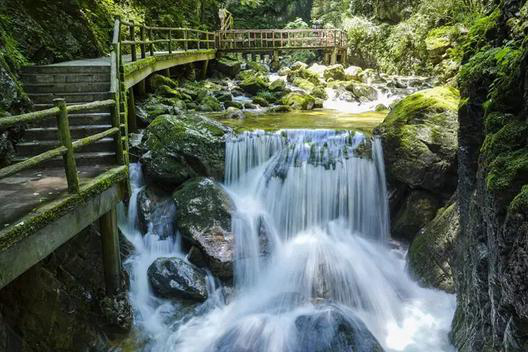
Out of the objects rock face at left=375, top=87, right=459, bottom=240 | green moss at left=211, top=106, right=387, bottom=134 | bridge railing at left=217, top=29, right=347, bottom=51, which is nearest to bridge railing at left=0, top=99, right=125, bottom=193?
rock face at left=375, top=87, right=459, bottom=240

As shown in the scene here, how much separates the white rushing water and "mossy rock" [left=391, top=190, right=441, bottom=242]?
1.15 feet

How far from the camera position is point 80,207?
186 inches

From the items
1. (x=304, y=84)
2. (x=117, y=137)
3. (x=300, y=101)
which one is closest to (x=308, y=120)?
(x=300, y=101)

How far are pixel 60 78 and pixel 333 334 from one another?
6.21 meters

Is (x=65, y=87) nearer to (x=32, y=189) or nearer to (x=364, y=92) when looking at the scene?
(x=32, y=189)

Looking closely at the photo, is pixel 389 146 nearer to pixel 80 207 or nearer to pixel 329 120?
pixel 329 120

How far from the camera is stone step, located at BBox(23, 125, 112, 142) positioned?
20.5ft

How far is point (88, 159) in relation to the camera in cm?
595

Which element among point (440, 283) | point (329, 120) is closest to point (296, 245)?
point (440, 283)

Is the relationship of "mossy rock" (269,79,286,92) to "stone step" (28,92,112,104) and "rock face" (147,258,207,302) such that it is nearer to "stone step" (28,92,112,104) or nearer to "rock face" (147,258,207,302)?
"stone step" (28,92,112,104)

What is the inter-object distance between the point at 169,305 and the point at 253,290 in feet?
4.72

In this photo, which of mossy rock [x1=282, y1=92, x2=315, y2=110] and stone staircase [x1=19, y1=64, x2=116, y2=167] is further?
mossy rock [x1=282, y1=92, x2=315, y2=110]

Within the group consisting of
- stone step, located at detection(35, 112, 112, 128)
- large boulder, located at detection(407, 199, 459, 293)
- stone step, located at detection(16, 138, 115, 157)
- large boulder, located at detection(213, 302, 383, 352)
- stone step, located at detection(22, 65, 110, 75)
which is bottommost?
large boulder, located at detection(213, 302, 383, 352)

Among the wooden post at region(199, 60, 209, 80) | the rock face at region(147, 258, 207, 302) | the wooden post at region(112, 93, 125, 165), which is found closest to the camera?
the wooden post at region(112, 93, 125, 165)
